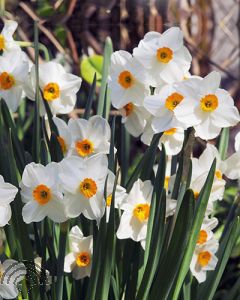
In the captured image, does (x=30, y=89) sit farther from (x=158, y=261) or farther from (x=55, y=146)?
(x=158, y=261)

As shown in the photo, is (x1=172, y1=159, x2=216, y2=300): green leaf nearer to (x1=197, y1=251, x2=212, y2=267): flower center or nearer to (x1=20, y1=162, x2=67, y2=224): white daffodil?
(x1=197, y1=251, x2=212, y2=267): flower center

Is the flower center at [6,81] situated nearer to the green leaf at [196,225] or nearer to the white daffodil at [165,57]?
the white daffodil at [165,57]

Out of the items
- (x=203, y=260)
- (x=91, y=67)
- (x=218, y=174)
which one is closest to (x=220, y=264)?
(x=203, y=260)

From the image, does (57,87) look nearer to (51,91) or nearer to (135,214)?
(51,91)

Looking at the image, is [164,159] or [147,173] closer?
[164,159]

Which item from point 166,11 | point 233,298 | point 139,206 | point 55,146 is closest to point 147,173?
point 139,206

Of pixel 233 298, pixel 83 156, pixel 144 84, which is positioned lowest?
pixel 233 298

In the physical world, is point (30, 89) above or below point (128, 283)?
above
